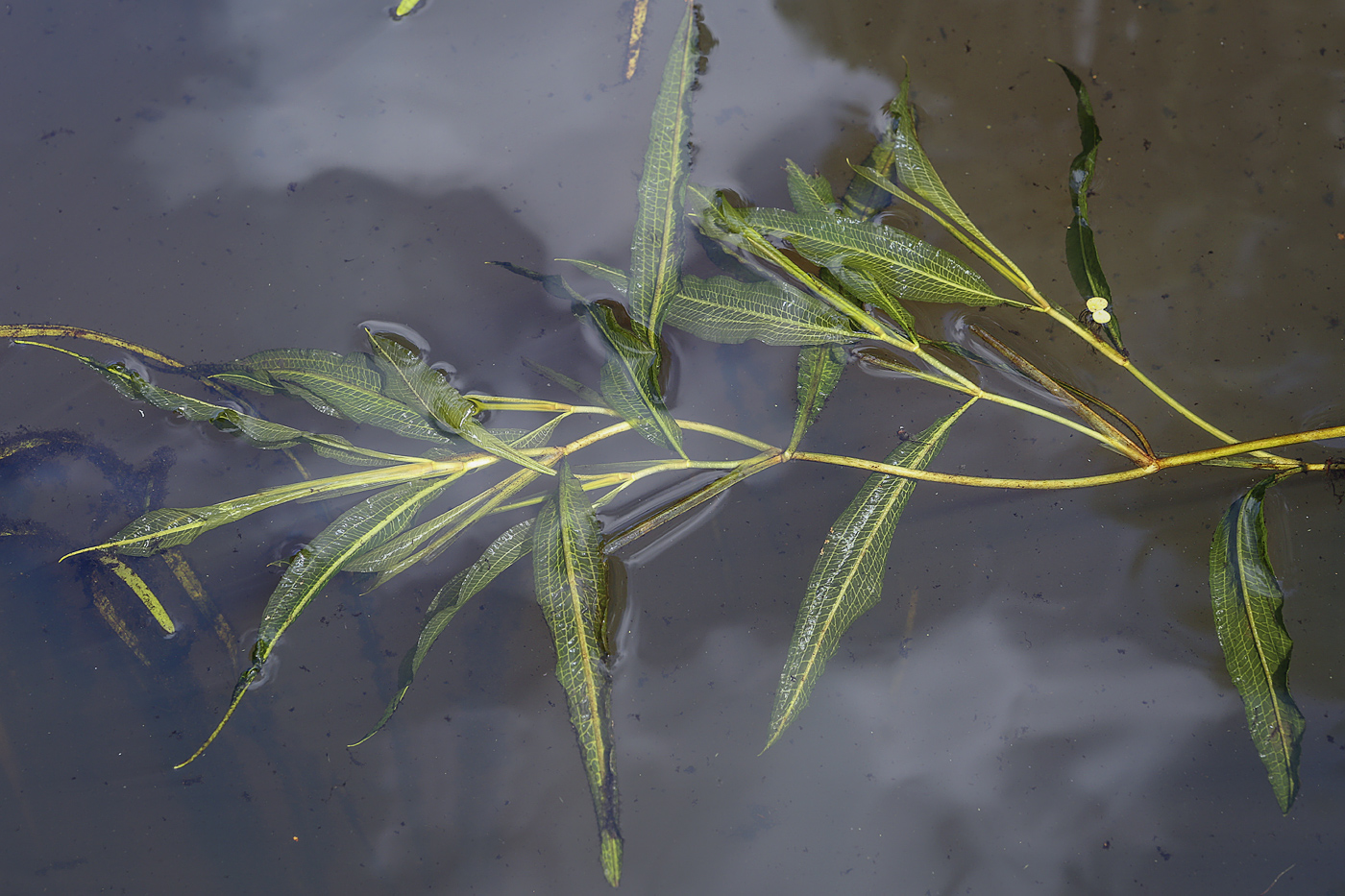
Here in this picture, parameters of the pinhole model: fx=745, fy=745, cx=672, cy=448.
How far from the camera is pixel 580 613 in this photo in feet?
4.62

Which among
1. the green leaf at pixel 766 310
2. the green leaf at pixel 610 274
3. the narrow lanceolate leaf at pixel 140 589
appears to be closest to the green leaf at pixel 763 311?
the green leaf at pixel 766 310

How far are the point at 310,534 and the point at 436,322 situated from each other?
587 mm

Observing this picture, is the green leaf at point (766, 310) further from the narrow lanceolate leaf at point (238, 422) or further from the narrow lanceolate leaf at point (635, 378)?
the narrow lanceolate leaf at point (238, 422)

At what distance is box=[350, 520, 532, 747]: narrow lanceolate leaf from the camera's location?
146 cm

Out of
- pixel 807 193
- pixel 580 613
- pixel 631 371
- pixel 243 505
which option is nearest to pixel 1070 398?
pixel 807 193

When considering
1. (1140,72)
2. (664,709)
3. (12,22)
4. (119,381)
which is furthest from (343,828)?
(1140,72)

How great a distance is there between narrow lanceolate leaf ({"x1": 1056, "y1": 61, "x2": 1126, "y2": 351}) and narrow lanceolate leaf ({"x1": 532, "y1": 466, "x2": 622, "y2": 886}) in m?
1.07

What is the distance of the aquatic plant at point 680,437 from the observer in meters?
1.39

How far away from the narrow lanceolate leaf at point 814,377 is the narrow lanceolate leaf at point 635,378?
Result: 27 centimetres

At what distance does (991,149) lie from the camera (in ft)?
5.80

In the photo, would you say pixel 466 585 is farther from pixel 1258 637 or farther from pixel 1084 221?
pixel 1258 637

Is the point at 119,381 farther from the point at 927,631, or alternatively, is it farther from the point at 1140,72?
the point at 1140,72

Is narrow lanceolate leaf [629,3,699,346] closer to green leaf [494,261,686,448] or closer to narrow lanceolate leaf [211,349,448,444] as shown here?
green leaf [494,261,686,448]

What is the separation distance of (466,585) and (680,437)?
53cm
